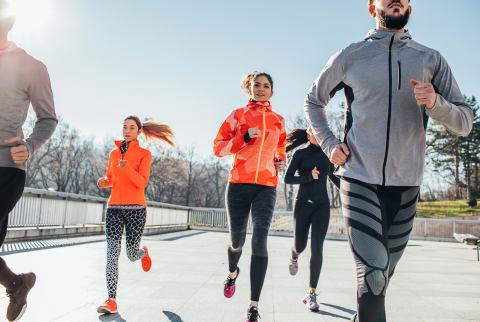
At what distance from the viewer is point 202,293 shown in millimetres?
4652

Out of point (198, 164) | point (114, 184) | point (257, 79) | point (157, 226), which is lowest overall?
point (157, 226)

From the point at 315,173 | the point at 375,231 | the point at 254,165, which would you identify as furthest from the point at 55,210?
the point at 375,231

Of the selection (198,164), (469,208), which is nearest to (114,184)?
(469,208)

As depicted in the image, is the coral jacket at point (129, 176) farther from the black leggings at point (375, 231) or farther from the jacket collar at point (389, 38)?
the jacket collar at point (389, 38)

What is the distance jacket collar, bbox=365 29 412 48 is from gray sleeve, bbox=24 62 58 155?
7.54 feet

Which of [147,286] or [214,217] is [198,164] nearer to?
[214,217]

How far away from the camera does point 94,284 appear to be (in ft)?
16.1

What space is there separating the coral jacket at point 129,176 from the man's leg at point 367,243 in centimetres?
271

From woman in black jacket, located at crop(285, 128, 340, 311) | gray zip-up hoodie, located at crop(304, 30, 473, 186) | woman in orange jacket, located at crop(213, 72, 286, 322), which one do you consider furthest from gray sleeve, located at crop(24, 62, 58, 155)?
woman in black jacket, located at crop(285, 128, 340, 311)

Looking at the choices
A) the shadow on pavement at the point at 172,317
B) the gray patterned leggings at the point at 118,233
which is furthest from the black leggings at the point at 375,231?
the gray patterned leggings at the point at 118,233

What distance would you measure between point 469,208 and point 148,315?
4511 cm

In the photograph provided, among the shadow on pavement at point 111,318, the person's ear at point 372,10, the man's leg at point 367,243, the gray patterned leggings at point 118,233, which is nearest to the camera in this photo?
the man's leg at point 367,243

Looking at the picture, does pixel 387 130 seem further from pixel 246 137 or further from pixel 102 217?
pixel 102 217

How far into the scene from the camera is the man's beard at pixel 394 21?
93.7 inches
